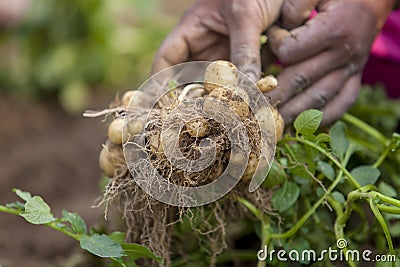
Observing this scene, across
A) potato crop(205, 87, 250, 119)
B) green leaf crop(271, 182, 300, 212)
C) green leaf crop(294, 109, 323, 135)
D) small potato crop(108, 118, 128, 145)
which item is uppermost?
potato crop(205, 87, 250, 119)

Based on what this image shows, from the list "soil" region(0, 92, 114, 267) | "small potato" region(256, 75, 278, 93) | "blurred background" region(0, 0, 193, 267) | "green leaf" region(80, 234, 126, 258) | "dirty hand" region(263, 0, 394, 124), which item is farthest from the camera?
"blurred background" region(0, 0, 193, 267)

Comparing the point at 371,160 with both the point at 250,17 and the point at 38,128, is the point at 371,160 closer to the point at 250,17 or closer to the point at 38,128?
the point at 250,17

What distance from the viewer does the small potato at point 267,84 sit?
39.5 inches

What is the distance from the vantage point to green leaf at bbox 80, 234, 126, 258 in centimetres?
90

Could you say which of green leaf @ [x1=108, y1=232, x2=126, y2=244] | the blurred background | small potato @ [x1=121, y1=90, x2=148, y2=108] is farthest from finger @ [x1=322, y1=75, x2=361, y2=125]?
the blurred background

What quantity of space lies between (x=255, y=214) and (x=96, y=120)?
1.83 m

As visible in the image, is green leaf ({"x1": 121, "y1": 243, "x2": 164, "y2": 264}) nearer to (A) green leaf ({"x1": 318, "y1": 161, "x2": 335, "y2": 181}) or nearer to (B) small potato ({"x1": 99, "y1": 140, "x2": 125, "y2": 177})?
(B) small potato ({"x1": 99, "y1": 140, "x2": 125, "y2": 177})

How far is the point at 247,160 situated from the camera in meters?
0.96

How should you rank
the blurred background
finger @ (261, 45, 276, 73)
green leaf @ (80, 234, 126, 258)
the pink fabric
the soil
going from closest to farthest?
green leaf @ (80, 234, 126, 258) < finger @ (261, 45, 276, 73) < the pink fabric < the soil < the blurred background

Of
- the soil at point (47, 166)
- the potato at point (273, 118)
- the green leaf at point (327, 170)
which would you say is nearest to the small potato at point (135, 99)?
the potato at point (273, 118)

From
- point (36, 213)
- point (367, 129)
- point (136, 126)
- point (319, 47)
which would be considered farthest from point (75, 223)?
point (367, 129)

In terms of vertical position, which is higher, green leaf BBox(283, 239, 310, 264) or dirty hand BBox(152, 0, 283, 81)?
dirty hand BBox(152, 0, 283, 81)

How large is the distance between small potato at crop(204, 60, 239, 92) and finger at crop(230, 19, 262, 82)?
2.0 inches

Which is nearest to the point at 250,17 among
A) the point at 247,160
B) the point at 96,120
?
the point at 247,160
